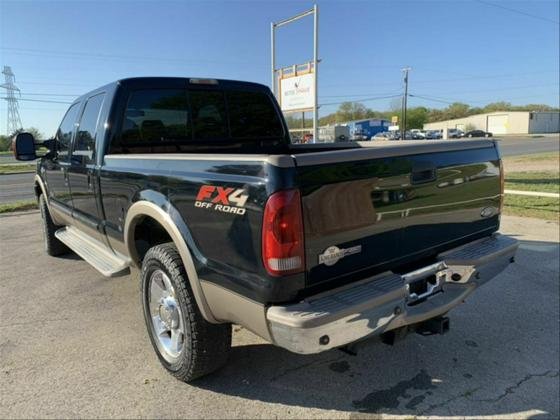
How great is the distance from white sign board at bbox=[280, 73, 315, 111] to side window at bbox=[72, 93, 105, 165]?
29.1ft

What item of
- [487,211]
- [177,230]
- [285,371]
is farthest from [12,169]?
[487,211]

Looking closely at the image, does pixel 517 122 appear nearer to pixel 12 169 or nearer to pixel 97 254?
pixel 12 169

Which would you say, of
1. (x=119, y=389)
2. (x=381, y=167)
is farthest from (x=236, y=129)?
(x=119, y=389)

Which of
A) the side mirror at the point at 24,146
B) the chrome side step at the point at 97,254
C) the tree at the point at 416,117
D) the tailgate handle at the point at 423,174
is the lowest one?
the chrome side step at the point at 97,254

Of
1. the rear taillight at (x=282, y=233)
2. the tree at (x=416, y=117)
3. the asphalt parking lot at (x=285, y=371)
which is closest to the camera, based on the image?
the rear taillight at (x=282, y=233)

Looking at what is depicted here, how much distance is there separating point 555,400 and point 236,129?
10.9 feet

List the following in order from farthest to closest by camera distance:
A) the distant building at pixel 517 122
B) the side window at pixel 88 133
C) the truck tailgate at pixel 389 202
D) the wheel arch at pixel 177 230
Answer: the distant building at pixel 517 122, the side window at pixel 88 133, the wheel arch at pixel 177 230, the truck tailgate at pixel 389 202

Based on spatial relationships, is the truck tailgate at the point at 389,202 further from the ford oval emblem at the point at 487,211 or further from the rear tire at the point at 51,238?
the rear tire at the point at 51,238

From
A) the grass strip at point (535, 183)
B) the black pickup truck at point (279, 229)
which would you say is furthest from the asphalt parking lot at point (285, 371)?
the grass strip at point (535, 183)

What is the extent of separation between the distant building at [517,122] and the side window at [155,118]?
105m

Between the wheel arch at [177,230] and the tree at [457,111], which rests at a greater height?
the tree at [457,111]

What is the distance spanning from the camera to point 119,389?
2.83 m

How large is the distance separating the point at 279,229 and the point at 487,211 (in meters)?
1.91

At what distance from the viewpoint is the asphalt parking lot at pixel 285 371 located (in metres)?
2.63
